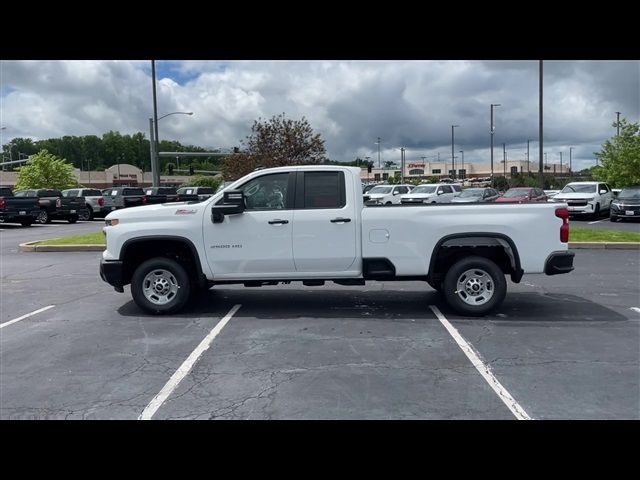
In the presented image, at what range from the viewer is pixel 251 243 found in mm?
7270

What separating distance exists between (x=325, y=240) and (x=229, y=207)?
1324mm

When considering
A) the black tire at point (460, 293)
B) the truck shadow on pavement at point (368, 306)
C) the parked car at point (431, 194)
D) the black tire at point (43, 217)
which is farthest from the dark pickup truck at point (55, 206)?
the black tire at point (460, 293)

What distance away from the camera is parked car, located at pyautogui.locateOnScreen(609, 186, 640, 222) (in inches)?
888

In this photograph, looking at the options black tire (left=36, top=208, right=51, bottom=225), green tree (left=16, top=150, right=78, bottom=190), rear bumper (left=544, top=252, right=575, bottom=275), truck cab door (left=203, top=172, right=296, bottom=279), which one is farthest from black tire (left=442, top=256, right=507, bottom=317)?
green tree (left=16, top=150, right=78, bottom=190)

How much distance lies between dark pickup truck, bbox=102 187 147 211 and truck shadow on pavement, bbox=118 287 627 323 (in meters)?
23.2

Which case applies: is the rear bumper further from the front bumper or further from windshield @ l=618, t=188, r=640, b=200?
windshield @ l=618, t=188, r=640, b=200

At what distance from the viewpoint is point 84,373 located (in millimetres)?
5191

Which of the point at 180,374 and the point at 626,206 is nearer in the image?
the point at 180,374

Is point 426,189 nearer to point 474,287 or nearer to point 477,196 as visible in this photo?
point 477,196

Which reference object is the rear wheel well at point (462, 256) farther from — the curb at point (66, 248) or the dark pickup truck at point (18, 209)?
the dark pickup truck at point (18, 209)

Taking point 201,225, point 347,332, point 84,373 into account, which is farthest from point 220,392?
point 201,225

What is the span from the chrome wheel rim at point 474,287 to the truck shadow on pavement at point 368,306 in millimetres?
240

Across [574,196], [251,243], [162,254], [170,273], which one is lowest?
[170,273]

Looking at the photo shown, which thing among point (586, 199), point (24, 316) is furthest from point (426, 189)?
point (24, 316)
